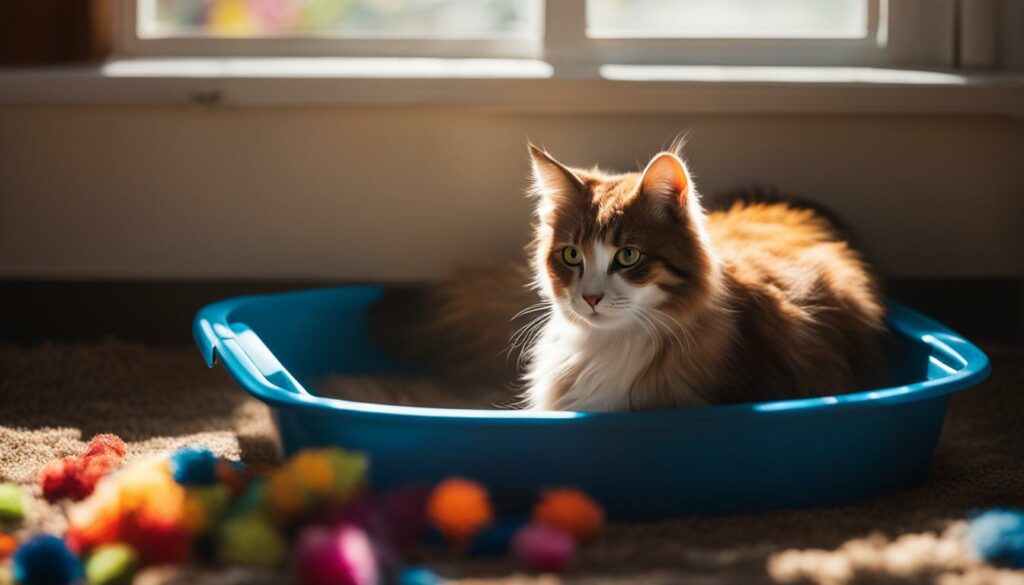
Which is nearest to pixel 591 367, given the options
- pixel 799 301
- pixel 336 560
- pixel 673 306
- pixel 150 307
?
pixel 673 306

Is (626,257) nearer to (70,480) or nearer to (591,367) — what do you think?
(591,367)

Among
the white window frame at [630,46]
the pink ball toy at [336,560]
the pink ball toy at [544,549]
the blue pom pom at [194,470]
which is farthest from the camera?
the white window frame at [630,46]

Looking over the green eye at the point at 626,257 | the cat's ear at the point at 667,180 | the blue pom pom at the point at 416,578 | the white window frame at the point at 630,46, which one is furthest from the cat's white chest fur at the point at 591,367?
the white window frame at the point at 630,46

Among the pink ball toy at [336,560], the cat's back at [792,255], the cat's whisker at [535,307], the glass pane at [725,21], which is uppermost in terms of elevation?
the glass pane at [725,21]

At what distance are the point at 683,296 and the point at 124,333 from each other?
5.01 feet

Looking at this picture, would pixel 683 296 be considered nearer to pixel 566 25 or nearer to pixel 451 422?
pixel 451 422

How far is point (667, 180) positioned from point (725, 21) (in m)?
1.46

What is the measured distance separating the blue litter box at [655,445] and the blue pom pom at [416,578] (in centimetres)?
25

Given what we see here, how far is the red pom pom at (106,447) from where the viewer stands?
1772mm

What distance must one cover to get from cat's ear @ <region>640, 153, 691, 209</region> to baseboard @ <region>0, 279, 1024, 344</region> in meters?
1.12

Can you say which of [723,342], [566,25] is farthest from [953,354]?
[566,25]

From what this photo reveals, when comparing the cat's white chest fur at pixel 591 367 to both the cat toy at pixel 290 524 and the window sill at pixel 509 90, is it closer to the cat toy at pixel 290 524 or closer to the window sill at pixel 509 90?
the cat toy at pixel 290 524

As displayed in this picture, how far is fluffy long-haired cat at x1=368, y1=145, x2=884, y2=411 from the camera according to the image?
1.64 metres

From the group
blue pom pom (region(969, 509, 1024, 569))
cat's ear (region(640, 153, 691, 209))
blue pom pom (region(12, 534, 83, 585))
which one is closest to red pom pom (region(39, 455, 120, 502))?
blue pom pom (region(12, 534, 83, 585))
